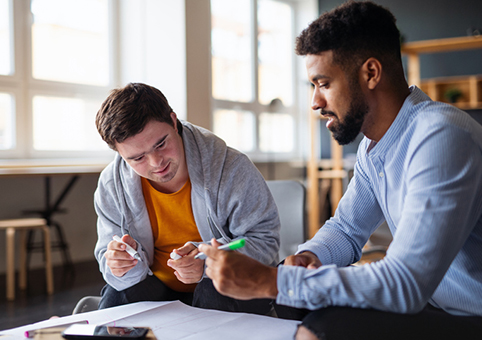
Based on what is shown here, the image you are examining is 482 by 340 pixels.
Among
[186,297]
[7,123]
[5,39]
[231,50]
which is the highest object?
[231,50]

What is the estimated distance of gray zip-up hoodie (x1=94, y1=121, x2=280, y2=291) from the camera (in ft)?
4.80

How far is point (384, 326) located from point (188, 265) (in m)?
0.62

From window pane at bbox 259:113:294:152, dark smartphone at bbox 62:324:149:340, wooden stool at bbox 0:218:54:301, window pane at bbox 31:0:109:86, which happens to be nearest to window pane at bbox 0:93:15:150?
window pane at bbox 31:0:109:86

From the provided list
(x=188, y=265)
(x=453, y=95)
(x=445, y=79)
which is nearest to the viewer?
(x=188, y=265)

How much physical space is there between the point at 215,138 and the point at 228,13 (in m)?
4.44

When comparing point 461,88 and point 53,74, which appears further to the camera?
point 461,88

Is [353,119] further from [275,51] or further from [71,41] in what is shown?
[275,51]

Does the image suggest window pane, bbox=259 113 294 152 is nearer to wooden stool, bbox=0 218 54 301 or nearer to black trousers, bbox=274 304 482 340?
wooden stool, bbox=0 218 54 301

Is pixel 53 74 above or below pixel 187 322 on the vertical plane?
above

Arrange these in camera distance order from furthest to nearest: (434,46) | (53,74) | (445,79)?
1. (445,79)
2. (434,46)
3. (53,74)

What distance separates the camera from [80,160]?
14.2 feet

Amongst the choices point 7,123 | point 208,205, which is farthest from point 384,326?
point 7,123

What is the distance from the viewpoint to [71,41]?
4355mm

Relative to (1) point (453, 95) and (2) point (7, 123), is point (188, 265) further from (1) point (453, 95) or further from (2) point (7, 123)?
(1) point (453, 95)
